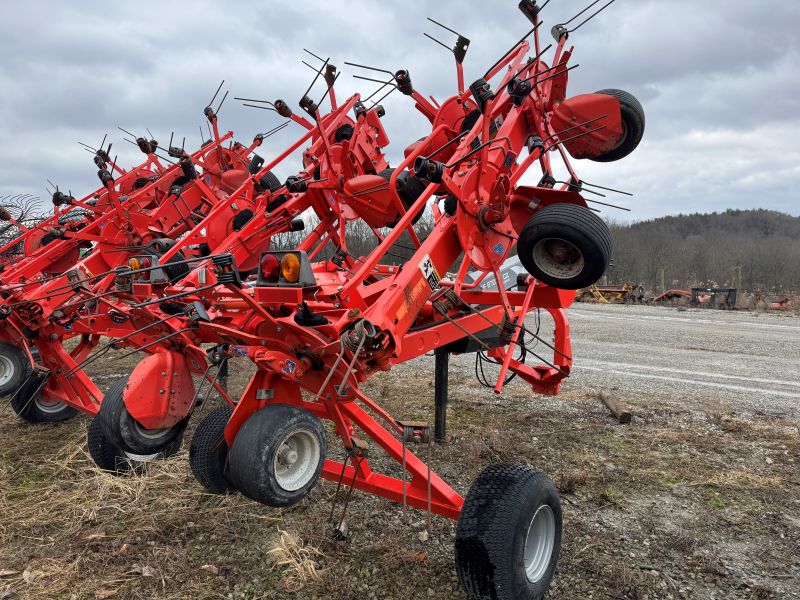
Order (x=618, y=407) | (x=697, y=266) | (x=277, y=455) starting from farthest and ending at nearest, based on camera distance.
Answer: (x=697, y=266) < (x=618, y=407) < (x=277, y=455)

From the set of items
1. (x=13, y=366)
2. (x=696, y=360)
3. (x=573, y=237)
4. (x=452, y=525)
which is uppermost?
(x=573, y=237)

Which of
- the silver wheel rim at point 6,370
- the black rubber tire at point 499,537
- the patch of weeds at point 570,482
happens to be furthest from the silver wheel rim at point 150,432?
the silver wheel rim at point 6,370

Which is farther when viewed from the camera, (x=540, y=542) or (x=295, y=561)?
(x=295, y=561)

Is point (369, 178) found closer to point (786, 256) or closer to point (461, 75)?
point (461, 75)

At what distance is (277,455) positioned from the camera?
2779mm

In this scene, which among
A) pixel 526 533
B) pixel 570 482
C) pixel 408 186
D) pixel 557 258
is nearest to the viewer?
pixel 526 533

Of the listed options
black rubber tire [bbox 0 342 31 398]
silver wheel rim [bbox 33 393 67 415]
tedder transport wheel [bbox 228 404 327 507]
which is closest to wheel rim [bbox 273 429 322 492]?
tedder transport wheel [bbox 228 404 327 507]

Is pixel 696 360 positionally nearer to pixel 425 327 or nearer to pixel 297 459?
pixel 425 327

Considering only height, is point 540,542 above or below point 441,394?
below

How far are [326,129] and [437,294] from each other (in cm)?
395

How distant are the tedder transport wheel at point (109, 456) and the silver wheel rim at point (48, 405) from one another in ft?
8.34

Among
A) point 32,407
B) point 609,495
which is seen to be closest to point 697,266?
point 609,495

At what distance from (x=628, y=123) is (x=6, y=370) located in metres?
7.06

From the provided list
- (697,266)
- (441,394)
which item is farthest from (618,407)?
(697,266)
